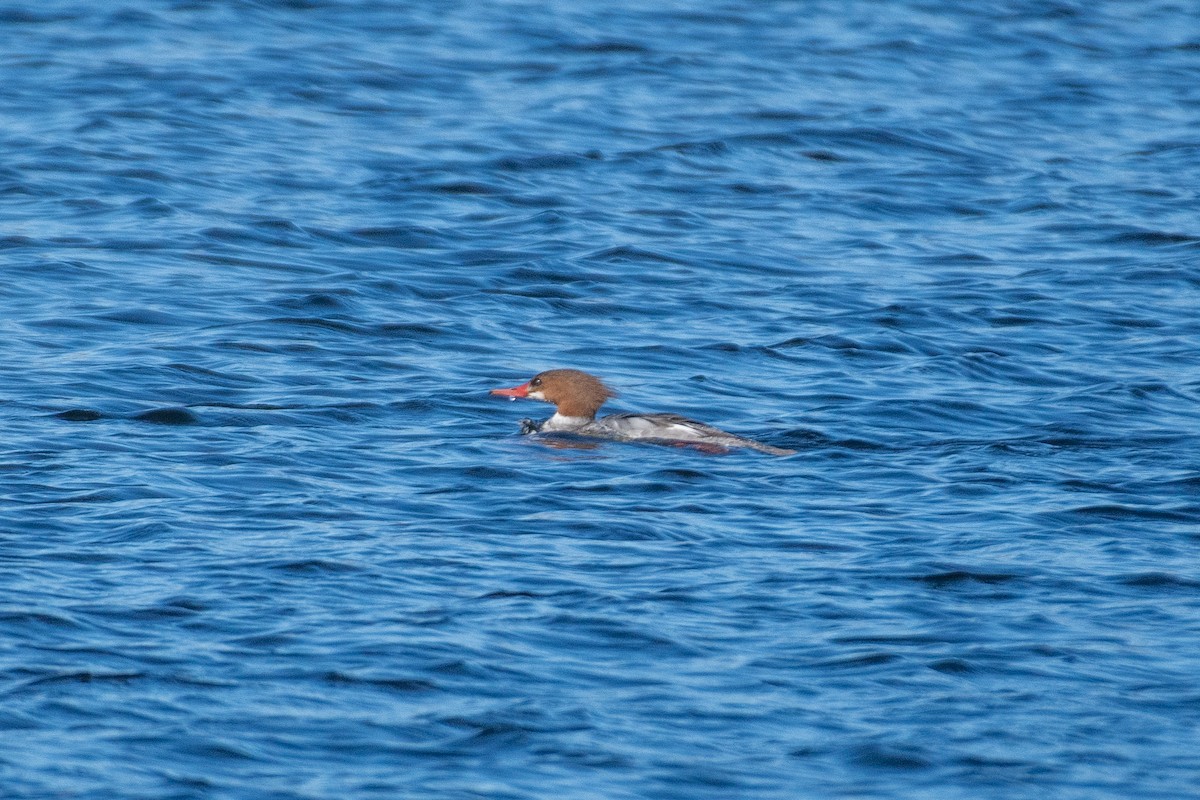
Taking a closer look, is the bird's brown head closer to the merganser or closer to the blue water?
the merganser

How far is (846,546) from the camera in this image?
10.2 meters

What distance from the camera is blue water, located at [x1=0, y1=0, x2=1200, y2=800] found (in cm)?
789

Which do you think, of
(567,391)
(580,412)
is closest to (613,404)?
(580,412)

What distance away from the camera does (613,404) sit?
559 inches

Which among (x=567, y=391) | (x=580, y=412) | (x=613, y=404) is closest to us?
(x=567, y=391)

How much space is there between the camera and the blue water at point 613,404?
789cm

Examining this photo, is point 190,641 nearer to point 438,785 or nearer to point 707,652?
point 438,785

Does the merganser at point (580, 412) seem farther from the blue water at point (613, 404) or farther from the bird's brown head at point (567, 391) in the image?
the blue water at point (613, 404)

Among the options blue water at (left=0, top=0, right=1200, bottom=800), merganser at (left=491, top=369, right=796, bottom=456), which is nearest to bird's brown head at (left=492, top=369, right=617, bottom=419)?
merganser at (left=491, top=369, right=796, bottom=456)

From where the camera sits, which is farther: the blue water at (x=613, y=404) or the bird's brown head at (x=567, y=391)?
the bird's brown head at (x=567, y=391)

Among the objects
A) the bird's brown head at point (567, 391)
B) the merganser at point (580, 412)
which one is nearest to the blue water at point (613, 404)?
the merganser at point (580, 412)

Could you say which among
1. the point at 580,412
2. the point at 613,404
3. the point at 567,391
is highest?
the point at 567,391

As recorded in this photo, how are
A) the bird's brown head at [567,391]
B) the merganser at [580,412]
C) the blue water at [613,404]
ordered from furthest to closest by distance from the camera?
the bird's brown head at [567,391] → the merganser at [580,412] → the blue water at [613,404]

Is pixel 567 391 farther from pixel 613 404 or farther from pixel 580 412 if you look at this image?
pixel 613 404
